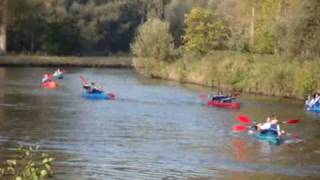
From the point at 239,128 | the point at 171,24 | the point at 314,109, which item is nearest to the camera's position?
the point at 239,128

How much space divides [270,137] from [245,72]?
31.2 m

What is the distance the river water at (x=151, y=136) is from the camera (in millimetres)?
24969

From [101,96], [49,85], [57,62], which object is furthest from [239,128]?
[57,62]

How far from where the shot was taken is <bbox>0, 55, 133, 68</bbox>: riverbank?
8812cm

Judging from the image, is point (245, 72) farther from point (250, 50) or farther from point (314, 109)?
point (314, 109)

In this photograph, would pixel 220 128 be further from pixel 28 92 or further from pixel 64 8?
pixel 64 8

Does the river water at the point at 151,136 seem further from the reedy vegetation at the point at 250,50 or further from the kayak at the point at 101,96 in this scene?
the reedy vegetation at the point at 250,50

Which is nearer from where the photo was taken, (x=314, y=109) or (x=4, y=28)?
(x=314, y=109)

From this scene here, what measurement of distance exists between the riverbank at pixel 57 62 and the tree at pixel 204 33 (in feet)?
63.2

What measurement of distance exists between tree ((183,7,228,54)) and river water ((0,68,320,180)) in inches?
884

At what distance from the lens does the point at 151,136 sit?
33250mm

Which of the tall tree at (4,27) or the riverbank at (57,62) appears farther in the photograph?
the tall tree at (4,27)

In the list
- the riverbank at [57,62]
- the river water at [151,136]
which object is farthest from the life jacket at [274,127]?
the riverbank at [57,62]

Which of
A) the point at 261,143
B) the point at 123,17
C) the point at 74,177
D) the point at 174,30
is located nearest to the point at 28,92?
the point at 261,143
